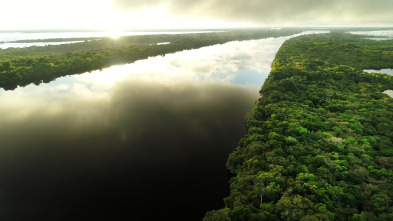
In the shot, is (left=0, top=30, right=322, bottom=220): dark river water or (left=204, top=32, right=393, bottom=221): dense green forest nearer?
(left=204, top=32, right=393, bottom=221): dense green forest

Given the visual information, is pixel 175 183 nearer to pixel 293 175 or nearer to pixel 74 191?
pixel 74 191

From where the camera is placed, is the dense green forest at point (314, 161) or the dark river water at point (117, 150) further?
the dark river water at point (117, 150)

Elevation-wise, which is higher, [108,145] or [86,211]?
[108,145]

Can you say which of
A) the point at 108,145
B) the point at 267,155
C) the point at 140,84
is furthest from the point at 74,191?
the point at 140,84

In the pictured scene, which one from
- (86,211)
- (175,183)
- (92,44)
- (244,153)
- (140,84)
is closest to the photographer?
(86,211)
